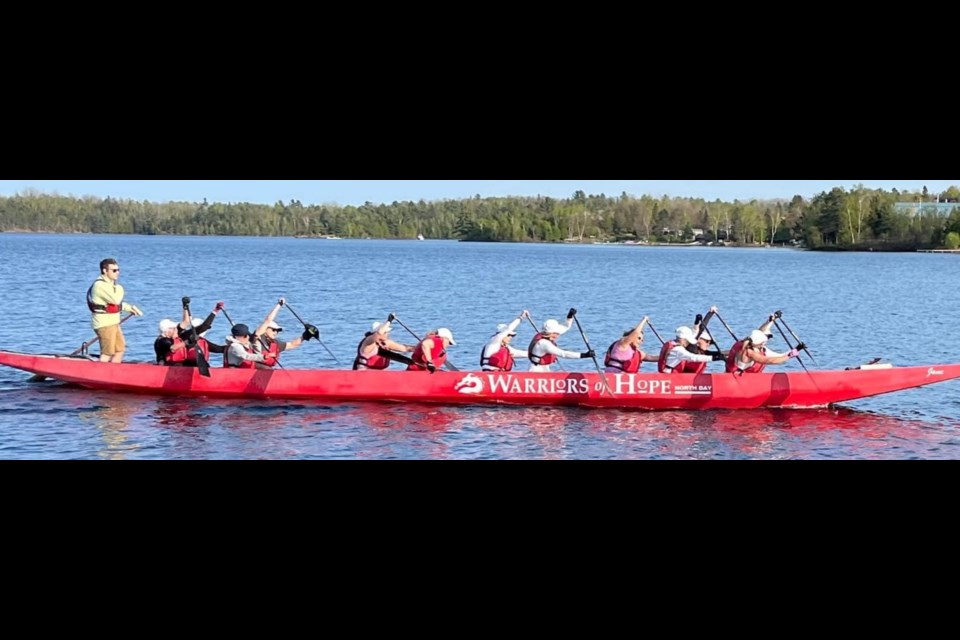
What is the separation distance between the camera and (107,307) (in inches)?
881

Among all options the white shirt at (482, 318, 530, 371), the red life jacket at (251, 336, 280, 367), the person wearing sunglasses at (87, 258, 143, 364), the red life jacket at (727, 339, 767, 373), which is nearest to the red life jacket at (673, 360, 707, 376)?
the red life jacket at (727, 339, 767, 373)

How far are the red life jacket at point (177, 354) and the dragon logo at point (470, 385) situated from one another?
5.46 metres

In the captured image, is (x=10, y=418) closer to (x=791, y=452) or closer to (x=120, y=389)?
(x=120, y=389)

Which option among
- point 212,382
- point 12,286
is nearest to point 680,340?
point 212,382

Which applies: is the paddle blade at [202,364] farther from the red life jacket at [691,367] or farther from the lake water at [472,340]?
the red life jacket at [691,367]

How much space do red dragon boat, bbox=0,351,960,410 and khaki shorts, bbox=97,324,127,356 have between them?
0.36 metres

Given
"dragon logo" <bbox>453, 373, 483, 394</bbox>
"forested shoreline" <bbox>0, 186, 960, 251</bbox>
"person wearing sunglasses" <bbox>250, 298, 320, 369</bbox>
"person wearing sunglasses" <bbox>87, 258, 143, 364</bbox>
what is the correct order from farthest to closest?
"forested shoreline" <bbox>0, 186, 960, 251</bbox> < "person wearing sunglasses" <bbox>250, 298, 320, 369</bbox> < "person wearing sunglasses" <bbox>87, 258, 143, 364</bbox> < "dragon logo" <bbox>453, 373, 483, 394</bbox>

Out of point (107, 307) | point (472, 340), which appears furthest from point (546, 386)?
point (472, 340)

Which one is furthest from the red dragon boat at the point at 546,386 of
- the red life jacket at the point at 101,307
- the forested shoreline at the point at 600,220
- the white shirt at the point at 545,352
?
the forested shoreline at the point at 600,220

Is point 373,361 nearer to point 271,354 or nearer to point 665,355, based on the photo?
point 271,354

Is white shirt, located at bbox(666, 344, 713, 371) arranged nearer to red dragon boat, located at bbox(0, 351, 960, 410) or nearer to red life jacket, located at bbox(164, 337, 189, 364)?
red dragon boat, located at bbox(0, 351, 960, 410)

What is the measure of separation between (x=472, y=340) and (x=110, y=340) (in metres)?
14.5

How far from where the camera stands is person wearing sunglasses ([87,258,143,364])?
875 inches

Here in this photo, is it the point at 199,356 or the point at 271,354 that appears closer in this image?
the point at 199,356
